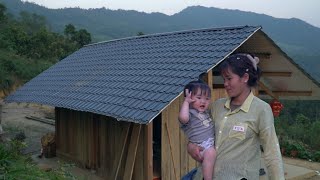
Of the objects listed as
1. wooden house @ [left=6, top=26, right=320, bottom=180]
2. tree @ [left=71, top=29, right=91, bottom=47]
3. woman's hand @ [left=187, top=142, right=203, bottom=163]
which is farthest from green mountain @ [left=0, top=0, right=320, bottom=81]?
woman's hand @ [left=187, top=142, right=203, bottom=163]

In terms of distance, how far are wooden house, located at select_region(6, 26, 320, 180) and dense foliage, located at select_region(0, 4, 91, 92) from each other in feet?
49.4

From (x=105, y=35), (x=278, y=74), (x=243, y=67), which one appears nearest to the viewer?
(x=243, y=67)

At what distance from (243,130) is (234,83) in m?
0.32

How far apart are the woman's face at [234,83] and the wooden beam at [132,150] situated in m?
4.68

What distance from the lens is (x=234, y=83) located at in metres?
2.55

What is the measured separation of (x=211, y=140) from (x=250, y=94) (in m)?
0.44

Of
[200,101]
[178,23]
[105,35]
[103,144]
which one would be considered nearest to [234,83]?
[200,101]

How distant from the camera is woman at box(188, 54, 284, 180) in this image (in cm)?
240

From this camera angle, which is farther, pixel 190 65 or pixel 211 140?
pixel 190 65

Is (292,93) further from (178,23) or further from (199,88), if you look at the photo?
(178,23)

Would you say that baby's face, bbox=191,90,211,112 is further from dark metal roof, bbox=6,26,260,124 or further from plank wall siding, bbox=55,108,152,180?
plank wall siding, bbox=55,108,152,180

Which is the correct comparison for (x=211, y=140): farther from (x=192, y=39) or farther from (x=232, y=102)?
(x=192, y=39)

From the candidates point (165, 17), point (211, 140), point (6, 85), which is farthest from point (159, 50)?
point (165, 17)

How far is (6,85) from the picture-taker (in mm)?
23031
